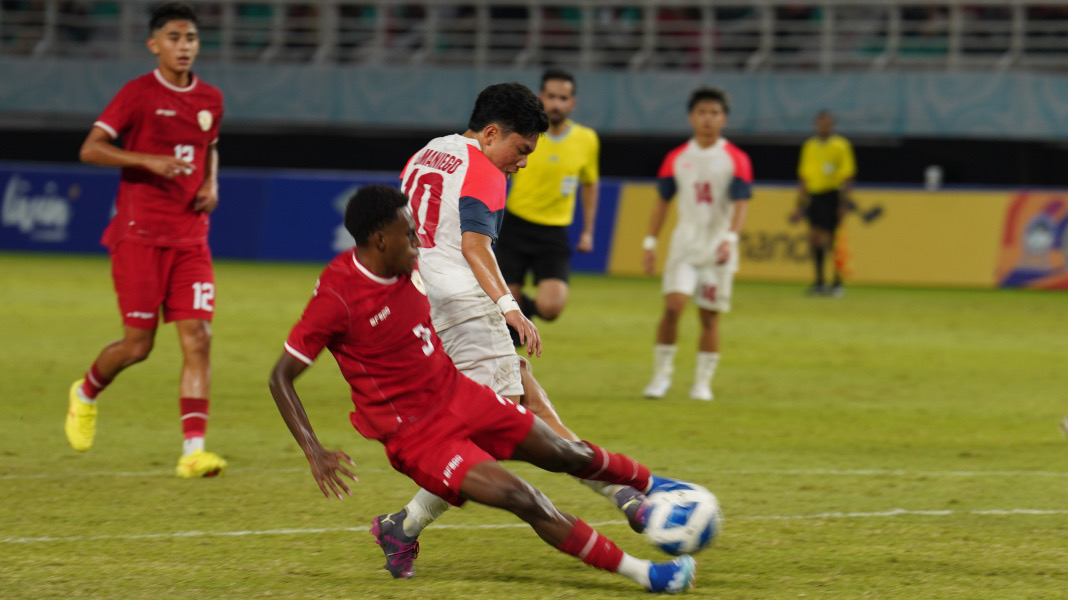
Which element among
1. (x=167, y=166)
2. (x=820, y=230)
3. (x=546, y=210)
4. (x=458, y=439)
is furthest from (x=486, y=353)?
(x=820, y=230)

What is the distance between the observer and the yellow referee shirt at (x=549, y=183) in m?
9.63

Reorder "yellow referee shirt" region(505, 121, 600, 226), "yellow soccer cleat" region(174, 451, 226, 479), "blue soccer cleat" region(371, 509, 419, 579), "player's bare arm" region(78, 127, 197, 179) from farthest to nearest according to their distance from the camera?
"yellow referee shirt" region(505, 121, 600, 226), "player's bare arm" region(78, 127, 197, 179), "yellow soccer cleat" region(174, 451, 226, 479), "blue soccer cleat" region(371, 509, 419, 579)

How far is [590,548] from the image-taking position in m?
4.74

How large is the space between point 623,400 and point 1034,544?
465 cm

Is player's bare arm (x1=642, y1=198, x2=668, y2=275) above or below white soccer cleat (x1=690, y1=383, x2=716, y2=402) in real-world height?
above

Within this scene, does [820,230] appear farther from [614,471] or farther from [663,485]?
[614,471]

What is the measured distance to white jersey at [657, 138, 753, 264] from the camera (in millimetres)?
10312

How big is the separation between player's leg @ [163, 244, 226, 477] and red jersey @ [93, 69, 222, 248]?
0.47ft

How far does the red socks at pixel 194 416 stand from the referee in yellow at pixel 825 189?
12.9 m

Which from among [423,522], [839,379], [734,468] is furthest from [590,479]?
[839,379]

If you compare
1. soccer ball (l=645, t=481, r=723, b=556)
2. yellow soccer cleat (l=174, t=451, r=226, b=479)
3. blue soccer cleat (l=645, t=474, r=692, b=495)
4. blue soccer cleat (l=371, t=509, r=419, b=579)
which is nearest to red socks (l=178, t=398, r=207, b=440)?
yellow soccer cleat (l=174, t=451, r=226, b=479)

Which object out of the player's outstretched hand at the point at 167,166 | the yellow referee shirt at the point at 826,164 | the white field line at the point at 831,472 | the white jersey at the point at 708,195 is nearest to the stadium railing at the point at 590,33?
the yellow referee shirt at the point at 826,164

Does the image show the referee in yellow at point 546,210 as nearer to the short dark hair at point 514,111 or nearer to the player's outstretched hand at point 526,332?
the short dark hair at point 514,111

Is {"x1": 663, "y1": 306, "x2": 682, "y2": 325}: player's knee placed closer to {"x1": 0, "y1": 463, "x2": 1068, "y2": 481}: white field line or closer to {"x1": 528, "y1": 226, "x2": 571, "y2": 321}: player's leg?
{"x1": 528, "y1": 226, "x2": 571, "y2": 321}: player's leg
